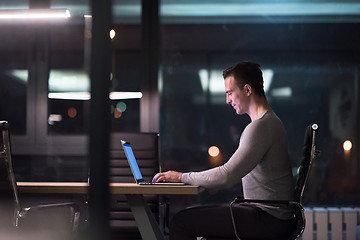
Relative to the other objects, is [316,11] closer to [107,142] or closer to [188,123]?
[188,123]

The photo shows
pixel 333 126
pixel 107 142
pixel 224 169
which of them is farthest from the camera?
pixel 333 126

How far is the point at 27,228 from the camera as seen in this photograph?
9.23 ft

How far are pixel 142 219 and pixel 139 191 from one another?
0.92 ft

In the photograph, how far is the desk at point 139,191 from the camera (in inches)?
108

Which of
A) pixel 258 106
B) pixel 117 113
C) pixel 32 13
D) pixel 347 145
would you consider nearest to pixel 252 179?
pixel 258 106

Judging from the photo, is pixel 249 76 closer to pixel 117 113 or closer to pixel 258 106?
pixel 258 106

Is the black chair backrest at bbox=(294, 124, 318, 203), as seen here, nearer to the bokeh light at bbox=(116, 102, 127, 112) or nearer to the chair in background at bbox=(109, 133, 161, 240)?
the chair in background at bbox=(109, 133, 161, 240)

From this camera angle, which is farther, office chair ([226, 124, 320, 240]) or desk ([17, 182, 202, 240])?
desk ([17, 182, 202, 240])

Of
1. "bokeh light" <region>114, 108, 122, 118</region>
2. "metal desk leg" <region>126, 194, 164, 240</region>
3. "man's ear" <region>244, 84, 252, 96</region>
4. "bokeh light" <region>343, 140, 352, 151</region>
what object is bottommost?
"metal desk leg" <region>126, 194, 164, 240</region>

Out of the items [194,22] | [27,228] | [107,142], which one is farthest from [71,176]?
[107,142]

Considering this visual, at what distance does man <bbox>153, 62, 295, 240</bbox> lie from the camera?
2.55 meters

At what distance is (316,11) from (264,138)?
10.6 feet

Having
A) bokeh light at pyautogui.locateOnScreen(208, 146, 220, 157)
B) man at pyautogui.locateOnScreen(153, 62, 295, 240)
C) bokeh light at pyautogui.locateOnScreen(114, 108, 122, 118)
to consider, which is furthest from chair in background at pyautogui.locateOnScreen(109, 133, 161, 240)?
bokeh light at pyautogui.locateOnScreen(208, 146, 220, 157)

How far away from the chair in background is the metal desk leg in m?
0.84
